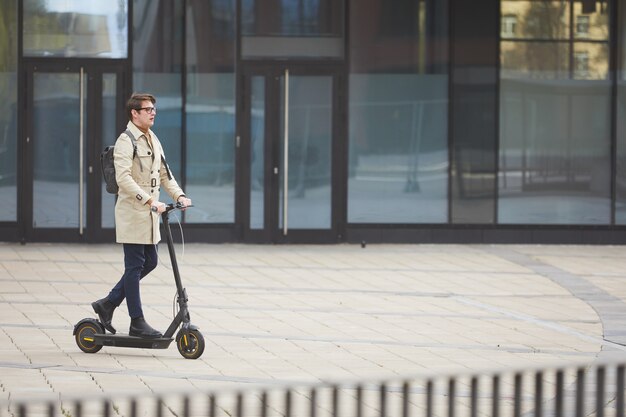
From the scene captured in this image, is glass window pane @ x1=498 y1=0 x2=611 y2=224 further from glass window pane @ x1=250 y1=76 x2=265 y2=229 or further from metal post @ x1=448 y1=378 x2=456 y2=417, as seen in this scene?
metal post @ x1=448 y1=378 x2=456 y2=417

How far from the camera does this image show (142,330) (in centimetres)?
978

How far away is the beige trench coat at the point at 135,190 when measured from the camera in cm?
970

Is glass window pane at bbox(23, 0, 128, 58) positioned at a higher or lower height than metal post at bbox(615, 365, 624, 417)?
higher

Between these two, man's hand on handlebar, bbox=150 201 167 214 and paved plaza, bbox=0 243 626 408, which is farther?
man's hand on handlebar, bbox=150 201 167 214

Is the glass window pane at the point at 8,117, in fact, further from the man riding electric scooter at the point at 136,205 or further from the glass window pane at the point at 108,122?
the man riding electric scooter at the point at 136,205

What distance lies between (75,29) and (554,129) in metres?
6.54

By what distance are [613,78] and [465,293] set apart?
6.29 m

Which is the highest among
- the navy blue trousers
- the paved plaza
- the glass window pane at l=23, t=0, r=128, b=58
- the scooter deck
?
the glass window pane at l=23, t=0, r=128, b=58

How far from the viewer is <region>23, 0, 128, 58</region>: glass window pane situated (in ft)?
61.3

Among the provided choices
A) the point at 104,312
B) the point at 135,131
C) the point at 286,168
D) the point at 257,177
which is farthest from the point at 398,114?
the point at 104,312

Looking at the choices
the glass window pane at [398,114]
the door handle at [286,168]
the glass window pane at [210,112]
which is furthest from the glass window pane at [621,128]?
the glass window pane at [210,112]

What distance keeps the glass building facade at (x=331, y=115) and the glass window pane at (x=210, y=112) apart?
19mm

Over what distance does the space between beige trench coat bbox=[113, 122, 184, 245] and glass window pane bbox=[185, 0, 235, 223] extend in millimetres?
8889

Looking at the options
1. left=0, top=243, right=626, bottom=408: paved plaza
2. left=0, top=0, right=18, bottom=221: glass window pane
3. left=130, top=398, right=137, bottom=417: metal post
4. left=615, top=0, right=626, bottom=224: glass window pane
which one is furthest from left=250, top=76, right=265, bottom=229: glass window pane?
left=130, top=398, right=137, bottom=417: metal post
